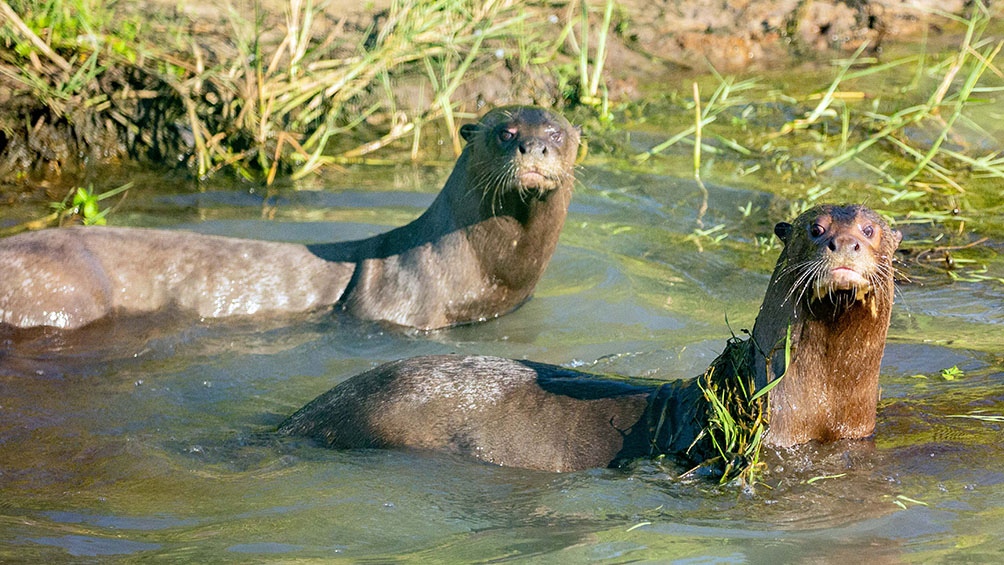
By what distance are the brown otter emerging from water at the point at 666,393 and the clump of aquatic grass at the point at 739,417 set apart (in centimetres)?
5

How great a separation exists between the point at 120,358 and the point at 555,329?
2523 mm

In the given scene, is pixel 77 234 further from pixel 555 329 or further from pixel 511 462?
pixel 511 462

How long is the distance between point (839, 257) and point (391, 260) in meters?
4.08

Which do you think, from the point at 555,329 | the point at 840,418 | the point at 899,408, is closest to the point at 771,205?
the point at 555,329

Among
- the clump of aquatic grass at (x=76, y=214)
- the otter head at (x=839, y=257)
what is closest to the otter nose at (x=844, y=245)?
the otter head at (x=839, y=257)

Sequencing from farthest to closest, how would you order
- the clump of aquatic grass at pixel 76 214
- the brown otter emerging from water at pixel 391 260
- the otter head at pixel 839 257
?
the clump of aquatic grass at pixel 76 214, the brown otter emerging from water at pixel 391 260, the otter head at pixel 839 257

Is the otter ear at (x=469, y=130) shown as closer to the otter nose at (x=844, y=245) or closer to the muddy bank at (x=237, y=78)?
the muddy bank at (x=237, y=78)

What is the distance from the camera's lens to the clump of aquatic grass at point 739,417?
5188 mm

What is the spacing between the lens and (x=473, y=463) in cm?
547

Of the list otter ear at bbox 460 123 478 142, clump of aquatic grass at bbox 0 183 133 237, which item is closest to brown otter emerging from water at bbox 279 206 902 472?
otter ear at bbox 460 123 478 142

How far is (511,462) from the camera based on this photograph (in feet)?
18.0

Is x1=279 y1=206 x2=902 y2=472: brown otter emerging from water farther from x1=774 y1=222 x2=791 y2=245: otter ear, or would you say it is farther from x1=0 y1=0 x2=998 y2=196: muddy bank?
x1=0 y1=0 x2=998 y2=196: muddy bank

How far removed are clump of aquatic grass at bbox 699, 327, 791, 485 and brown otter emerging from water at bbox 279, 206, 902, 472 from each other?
0.05 m

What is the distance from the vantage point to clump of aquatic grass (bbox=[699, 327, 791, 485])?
5.19m
